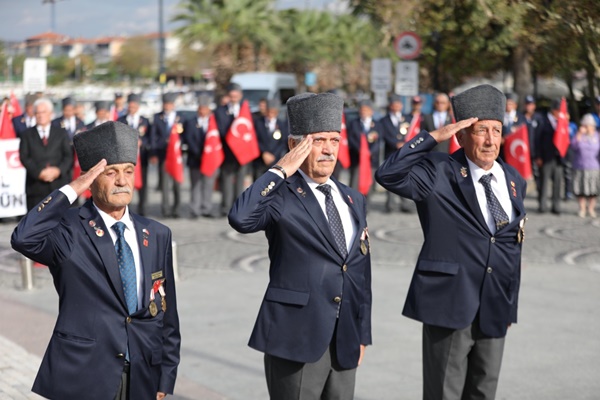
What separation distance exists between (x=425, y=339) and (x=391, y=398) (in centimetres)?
167

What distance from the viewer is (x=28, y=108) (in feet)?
57.4

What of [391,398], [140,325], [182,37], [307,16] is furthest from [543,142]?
[307,16]

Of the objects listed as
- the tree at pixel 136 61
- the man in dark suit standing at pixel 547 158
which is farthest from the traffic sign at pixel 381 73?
the tree at pixel 136 61

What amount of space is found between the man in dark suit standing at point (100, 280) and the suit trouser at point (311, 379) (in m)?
0.65

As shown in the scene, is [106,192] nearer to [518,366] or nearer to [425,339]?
[425,339]

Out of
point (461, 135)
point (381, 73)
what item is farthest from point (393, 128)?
point (461, 135)

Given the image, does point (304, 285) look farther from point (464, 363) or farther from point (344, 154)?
point (344, 154)

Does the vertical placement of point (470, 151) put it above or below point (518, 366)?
above

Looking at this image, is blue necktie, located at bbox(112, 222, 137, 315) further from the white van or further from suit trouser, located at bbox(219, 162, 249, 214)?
the white van

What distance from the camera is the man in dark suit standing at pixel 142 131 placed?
1769 cm

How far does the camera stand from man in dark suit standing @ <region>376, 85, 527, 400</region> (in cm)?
580

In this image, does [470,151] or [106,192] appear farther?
[470,151]

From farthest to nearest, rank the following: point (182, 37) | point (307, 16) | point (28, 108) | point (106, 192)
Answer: point (307, 16) < point (182, 37) < point (28, 108) < point (106, 192)

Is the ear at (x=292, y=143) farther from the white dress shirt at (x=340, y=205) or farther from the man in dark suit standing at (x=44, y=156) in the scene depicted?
the man in dark suit standing at (x=44, y=156)
